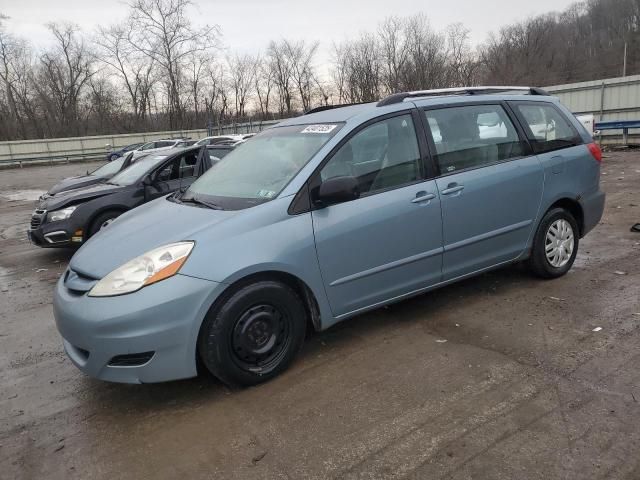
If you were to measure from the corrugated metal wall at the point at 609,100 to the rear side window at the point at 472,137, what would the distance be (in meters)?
16.9

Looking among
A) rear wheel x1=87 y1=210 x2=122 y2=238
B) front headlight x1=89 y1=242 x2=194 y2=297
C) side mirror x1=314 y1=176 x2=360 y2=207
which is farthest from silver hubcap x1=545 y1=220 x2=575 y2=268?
rear wheel x1=87 y1=210 x2=122 y2=238

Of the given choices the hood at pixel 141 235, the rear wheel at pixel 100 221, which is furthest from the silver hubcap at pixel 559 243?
the rear wheel at pixel 100 221

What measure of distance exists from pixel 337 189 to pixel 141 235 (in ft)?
4.46

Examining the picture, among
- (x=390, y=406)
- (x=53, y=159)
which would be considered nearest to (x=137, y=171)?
(x=390, y=406)

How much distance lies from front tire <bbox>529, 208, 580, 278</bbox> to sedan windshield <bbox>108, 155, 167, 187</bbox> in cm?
583

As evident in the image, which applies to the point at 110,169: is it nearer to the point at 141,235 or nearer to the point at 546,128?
the point at 141,235

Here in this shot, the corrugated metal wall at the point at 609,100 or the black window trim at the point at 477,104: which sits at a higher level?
the corrugated metal wall at the point at 609,100

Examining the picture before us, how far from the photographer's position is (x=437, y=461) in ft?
8.03

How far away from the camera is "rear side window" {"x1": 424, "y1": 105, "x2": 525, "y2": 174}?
4.02 metres

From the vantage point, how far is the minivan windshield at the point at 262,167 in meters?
3.51

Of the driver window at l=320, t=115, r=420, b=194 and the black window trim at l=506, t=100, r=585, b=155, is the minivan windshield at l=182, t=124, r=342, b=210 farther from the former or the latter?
the black window trim at l=506, t=100, r=585, b=155

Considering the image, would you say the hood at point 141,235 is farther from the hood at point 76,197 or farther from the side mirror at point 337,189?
the hood at point 76,197

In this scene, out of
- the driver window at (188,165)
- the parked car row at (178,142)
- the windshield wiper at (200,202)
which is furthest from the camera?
the parked car row at (178,142)

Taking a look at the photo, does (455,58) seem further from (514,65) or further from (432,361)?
(432,361)
